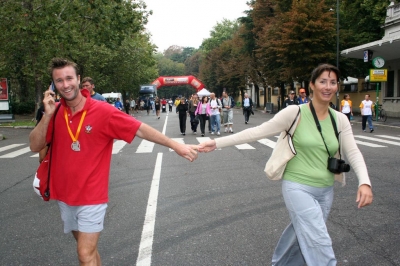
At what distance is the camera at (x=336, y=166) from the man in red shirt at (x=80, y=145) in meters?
1.20

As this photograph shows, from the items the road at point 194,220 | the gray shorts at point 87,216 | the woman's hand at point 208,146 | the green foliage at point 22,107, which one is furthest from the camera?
the green foliage at point 22,107

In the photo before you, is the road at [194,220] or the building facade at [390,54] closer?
the road at [194,220]

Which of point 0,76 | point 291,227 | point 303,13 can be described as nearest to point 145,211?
Answer: point 291,227

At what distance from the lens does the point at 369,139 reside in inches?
661

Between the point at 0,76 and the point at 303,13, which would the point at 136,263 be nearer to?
the point at 0,76

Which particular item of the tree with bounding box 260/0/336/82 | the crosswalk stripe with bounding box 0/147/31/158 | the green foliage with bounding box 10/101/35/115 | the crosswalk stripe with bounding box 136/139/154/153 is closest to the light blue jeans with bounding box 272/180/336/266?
the crosswalk stripe with bounding box 136/139/154/153

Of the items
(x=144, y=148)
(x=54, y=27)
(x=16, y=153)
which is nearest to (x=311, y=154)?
(x=144, y=148)

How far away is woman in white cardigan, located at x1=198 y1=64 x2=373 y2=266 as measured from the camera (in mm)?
3178

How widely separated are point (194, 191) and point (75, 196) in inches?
182

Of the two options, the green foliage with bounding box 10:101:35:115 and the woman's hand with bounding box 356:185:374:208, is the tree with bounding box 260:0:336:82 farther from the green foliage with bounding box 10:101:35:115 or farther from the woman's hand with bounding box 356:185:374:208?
the woman's hand with bounding box 356:185:374:208

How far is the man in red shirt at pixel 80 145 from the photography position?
3199 mm

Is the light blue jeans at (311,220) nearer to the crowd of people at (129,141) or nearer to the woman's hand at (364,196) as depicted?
the crowd of people at (129,141)

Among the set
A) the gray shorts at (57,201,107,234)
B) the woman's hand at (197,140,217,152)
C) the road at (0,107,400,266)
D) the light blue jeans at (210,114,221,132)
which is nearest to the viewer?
the gray shorts at (57,201,107,234)

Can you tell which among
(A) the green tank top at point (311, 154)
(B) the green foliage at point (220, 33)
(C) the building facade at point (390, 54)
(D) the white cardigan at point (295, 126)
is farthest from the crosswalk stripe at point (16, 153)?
(B) the green foliage at point (220, 33)
